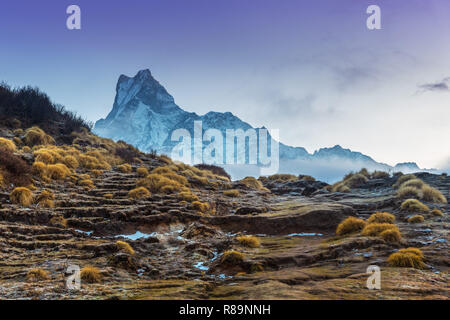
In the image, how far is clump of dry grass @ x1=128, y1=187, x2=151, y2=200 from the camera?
18997 mm

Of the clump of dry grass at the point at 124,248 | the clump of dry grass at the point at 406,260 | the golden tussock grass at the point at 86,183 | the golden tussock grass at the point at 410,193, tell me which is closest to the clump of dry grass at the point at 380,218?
the clump of dry grass at the point at 406,260

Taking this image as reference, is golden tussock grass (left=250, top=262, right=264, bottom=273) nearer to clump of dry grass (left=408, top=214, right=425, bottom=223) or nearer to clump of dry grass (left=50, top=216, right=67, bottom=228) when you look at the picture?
clump of dry grass (left=50, top=216, right=67, bottom=228)

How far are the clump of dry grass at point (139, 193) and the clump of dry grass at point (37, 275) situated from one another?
431 inches

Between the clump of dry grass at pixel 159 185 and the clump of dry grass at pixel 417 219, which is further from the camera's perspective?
the clump of dry grass at pixel 159 185

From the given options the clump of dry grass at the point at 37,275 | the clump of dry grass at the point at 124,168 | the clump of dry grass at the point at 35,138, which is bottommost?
the clump of dry grass at the point at 37,275

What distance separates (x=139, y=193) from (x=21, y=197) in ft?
22.8

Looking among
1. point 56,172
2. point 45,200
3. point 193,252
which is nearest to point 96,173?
point 56,172

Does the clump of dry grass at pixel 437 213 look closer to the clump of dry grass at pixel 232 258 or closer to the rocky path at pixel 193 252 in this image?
the rocky path at pixel 193 252

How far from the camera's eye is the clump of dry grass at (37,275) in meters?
7.69

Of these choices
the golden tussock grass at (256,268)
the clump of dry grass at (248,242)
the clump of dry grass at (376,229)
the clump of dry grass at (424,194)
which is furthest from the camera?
the clump of dry grass at (424,194)

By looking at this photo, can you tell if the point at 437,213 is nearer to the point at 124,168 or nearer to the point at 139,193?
the point at 139,193

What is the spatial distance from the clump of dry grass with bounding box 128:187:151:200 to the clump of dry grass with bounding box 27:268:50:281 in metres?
10.9

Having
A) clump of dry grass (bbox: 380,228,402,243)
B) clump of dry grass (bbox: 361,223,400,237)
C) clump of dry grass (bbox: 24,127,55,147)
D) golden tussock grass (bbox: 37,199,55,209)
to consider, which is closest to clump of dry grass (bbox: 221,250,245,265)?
clump of dry grass (bbox: 361,223,400,237)

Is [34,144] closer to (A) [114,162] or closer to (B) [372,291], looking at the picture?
(A) [114,162]
